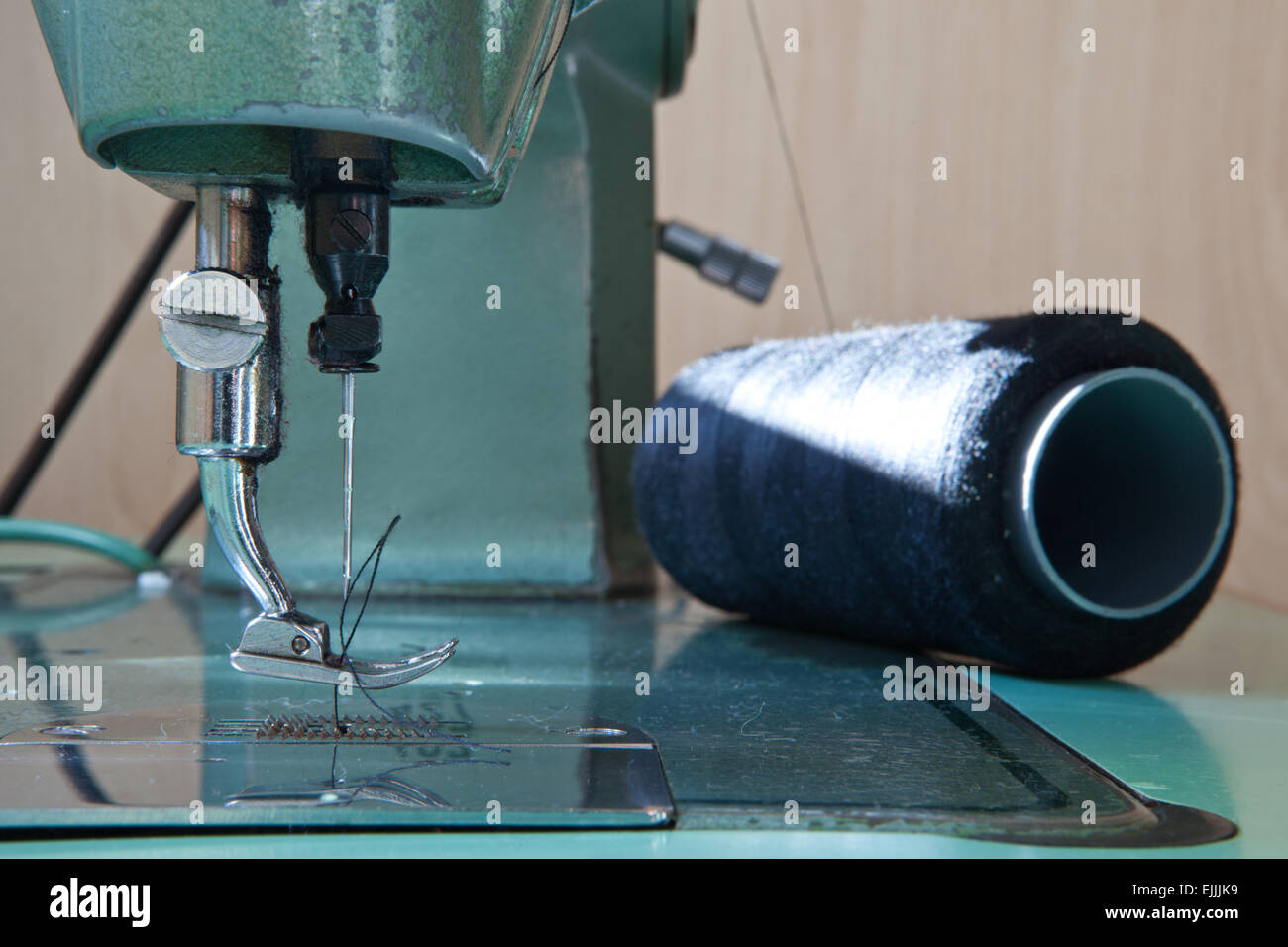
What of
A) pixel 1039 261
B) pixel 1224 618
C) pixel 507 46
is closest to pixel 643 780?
pixel 507 46

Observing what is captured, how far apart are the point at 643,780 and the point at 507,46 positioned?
283 mm

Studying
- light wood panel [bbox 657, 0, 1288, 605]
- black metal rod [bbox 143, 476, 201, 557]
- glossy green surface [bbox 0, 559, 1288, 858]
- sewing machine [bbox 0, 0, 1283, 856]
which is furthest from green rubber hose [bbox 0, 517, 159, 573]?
light wood panel [bbox 657, 0, 1288, 605]

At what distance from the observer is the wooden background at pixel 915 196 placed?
1.38 m

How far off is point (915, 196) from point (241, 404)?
4.48ft

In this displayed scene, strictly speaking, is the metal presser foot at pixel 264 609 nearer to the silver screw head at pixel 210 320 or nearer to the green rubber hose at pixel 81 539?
the silver screw head at pixel 210 320

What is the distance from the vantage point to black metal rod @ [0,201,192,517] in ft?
4.46

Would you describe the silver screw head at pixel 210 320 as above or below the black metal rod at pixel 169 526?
above

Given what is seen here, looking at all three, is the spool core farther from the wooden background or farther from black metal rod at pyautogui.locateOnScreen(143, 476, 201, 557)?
black metal rod at pyautogui.locateOnScreen(143, 476, 201, 557)

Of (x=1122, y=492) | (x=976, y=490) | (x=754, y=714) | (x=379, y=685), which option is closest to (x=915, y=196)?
(x=1122, y=492)

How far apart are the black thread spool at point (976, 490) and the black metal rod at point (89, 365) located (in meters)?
0.70

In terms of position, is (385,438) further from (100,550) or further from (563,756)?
(563,756)

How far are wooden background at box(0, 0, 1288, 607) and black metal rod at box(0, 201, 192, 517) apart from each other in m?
0.12

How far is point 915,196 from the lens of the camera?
1689mm

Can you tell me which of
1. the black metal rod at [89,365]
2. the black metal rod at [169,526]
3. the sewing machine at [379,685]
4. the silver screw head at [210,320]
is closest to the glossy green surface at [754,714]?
the sewing machine at [379,685]
